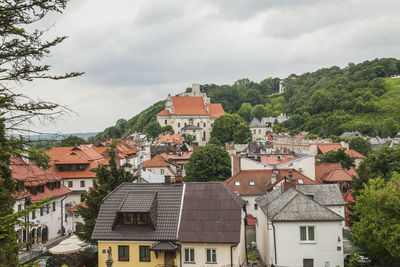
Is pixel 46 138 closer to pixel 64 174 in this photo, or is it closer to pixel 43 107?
pixel 43 107

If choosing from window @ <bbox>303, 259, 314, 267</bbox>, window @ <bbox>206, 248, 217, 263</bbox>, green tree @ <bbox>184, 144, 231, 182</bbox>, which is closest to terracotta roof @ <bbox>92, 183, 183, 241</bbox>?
window @ <bbox>206, 248, 217, 263</bbox>

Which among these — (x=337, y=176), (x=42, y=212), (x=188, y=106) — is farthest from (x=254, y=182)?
(x=188, y=106)

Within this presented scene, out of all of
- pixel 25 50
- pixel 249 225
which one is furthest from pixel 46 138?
pixel 249 225

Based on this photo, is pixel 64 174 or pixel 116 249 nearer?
pixel 116 249

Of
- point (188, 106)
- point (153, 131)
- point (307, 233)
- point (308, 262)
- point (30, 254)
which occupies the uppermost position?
point (188, 106)

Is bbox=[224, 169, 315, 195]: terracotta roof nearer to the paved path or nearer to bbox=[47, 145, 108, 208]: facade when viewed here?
bbox=[47, 145, 108, 208]: facade

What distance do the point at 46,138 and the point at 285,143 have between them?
88274 millimetres

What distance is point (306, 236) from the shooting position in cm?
2248

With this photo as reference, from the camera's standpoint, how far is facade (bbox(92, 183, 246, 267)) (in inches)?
827

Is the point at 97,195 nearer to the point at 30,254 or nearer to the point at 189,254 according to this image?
the point at 30,254

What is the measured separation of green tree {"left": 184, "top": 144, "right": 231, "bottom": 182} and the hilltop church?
220ft

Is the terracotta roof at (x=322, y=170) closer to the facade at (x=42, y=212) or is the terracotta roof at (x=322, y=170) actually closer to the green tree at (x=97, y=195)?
the green tree at (x=97, y=195)

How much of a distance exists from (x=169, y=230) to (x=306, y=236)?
26.6 feet

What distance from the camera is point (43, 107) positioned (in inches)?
411
